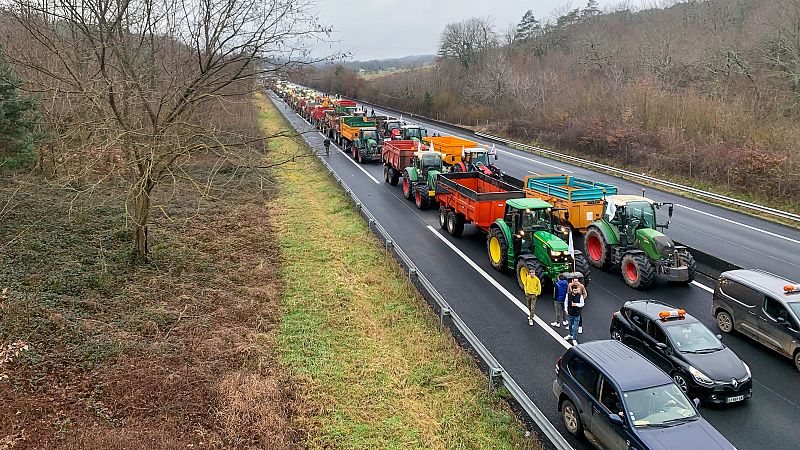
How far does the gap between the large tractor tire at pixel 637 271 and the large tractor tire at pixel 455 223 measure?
5801mm

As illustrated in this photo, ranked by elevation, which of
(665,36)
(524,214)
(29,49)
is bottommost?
(524,214)

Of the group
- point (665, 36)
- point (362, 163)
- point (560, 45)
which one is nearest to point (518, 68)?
point (560, 45)

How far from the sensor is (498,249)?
16.0m

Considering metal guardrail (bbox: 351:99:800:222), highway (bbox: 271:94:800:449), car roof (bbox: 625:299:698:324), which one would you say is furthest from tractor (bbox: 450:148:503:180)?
car roof (bbox: 625:299:698:324)

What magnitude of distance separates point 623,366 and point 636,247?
754cm

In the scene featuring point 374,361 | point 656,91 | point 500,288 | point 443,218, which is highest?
point 656,91

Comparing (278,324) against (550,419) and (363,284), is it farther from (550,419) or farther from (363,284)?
(550,419)

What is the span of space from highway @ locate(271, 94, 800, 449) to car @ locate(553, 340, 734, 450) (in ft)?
1.78

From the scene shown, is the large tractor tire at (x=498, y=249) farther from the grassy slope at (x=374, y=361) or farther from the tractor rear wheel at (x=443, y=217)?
the tractor rear wheel at (x=443, y=217)

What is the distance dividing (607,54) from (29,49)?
4789 cm

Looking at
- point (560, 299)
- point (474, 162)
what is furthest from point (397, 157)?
point (560, 299)

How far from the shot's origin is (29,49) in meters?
19.8

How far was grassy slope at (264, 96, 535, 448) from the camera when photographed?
342 inches

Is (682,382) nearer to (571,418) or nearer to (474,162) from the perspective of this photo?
(571,418)
